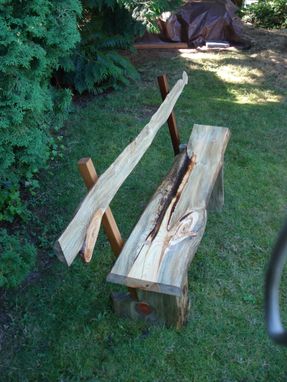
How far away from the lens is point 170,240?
235 centimetres

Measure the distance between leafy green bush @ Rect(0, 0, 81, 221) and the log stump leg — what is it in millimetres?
1242

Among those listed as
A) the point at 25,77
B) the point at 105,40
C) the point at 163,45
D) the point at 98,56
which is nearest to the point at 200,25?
the point at 163,45

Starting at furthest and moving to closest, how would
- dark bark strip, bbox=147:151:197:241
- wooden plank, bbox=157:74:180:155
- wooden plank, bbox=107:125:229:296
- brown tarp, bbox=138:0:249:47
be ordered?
brown tarp, bbox=138:0:249:47, wooden plank, bbox=157:74:180:155, dark bark strip, bbox=147:151:197:241, wooden plank, bbox=107:125:229:296

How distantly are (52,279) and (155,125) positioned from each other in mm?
1300

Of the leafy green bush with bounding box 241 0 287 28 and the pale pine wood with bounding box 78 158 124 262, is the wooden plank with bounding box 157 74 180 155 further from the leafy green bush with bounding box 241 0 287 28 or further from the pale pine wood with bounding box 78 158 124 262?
the leafy green bush with bounding box 241 0 287 28

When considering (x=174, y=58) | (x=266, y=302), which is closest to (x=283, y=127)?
(x=174, y=58)

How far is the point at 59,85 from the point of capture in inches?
211

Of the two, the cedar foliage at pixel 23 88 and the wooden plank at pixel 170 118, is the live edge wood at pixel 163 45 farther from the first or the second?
the wooden plank at pixel 170 118

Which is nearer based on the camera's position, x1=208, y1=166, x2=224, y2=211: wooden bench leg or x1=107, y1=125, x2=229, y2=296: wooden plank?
x1=107, y1=125, x2=229, y2=296: wooden plank

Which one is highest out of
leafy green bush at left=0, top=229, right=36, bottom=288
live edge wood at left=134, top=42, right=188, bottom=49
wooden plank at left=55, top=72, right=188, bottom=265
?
wooden plank at left=55, top=72, right=188, bottom=265

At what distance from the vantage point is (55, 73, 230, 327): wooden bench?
198 centimetres

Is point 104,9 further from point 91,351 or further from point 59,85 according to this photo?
point 91,351

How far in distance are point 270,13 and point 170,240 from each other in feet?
26.1

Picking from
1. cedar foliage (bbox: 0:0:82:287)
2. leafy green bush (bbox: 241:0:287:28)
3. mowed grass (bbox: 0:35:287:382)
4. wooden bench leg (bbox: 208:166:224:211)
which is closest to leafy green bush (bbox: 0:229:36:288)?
cedar foliage (bbox: 0:0:82:287)
